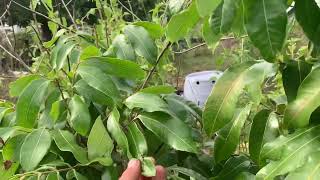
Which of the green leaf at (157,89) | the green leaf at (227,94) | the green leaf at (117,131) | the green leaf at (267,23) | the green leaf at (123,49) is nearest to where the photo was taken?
the green leaf at (267,23)

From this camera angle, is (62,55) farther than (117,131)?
Yes

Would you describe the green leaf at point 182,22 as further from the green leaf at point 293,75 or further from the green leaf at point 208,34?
the green leaf at point 293,75

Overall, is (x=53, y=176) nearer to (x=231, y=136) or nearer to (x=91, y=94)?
(x=91, y=94)

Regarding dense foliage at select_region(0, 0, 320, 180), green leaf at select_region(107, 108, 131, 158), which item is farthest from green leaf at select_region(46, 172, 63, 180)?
green leaf at select_region(107, 108, 131, 158)

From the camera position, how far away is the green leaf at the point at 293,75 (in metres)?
0.82

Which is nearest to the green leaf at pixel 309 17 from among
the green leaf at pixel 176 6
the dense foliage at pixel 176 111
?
the dense foliage at pixel 176 111

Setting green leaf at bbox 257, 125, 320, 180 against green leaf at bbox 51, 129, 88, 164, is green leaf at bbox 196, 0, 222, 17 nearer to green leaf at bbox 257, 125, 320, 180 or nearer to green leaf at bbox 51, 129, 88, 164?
green leaf at bbox 257, 125, 320, 180

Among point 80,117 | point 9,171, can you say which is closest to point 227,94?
point 80,117

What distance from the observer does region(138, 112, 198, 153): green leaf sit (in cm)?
96

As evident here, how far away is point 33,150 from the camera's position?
3.30 ft

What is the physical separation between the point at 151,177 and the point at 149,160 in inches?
1.2

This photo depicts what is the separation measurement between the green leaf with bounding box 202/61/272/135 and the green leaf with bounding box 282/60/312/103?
35 millimetres

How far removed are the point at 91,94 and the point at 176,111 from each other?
19 cm

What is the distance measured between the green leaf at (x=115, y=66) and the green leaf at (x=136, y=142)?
4.3 inches
